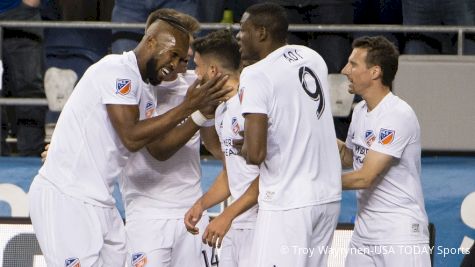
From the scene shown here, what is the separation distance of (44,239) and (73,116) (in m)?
0.71

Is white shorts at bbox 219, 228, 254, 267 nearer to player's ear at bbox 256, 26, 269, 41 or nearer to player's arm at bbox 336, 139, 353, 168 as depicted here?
player's arm at bbox 336, 139, 353, 168

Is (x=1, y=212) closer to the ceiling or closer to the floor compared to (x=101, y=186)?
closer to the floor

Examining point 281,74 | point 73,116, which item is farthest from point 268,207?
point 73,116

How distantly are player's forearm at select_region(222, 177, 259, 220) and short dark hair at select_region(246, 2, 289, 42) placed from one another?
90 centimetres

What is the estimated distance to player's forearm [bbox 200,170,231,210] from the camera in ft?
24.1

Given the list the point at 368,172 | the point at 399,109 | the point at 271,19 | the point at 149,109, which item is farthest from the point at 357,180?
the point at 149,109

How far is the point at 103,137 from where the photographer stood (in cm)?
664

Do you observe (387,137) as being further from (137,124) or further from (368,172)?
(137,124)

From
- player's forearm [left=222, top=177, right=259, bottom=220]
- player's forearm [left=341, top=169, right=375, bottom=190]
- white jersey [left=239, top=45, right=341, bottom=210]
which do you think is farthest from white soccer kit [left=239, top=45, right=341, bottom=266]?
player's forearm [left=341, top=169, right=375, bottom=190]

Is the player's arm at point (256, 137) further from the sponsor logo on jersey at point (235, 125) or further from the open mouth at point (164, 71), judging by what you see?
the sponsor logo on jersey at point (235, 125)

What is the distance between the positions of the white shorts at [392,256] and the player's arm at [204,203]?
0.94m

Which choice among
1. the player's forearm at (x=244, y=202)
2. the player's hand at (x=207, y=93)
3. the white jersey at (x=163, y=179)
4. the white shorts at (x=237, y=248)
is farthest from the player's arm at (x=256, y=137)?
the white jersey at (x=163, y=179)

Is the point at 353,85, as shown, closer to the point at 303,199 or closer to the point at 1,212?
the point at 303,199

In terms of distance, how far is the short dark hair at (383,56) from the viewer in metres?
7.56
